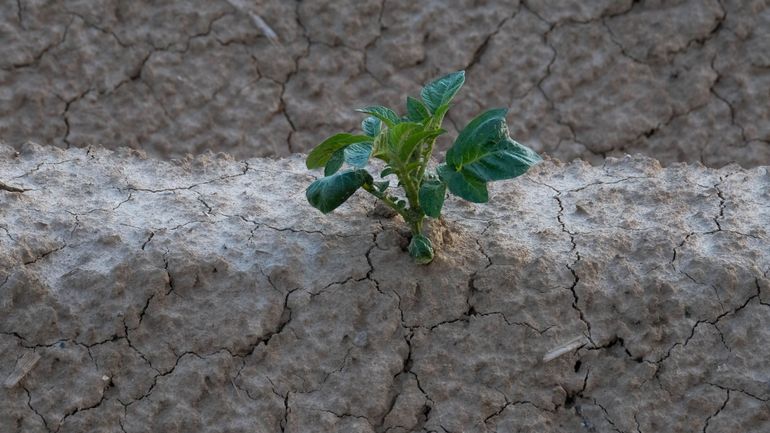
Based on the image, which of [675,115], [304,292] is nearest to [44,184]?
[304,292]

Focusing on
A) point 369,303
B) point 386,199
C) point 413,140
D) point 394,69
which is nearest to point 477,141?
point 413,140

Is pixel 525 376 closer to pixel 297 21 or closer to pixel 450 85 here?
pixel 450 85

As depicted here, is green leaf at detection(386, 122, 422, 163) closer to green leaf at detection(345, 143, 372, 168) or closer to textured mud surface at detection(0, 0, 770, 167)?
green leaf at detection(345, 143, 372, 168)

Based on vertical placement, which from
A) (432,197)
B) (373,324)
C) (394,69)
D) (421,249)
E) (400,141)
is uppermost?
(400,141)

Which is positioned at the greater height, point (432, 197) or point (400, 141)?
point (400, 141)

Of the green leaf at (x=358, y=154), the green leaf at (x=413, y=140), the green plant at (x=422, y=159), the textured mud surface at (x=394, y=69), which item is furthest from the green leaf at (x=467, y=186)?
the textured mud surface at (x=394, y=69)

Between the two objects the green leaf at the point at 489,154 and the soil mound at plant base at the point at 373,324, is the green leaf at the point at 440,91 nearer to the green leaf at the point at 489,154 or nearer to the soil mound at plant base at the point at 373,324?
the green leaf at the point at 489,154

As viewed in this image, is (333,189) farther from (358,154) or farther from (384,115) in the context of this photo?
(384,115)
